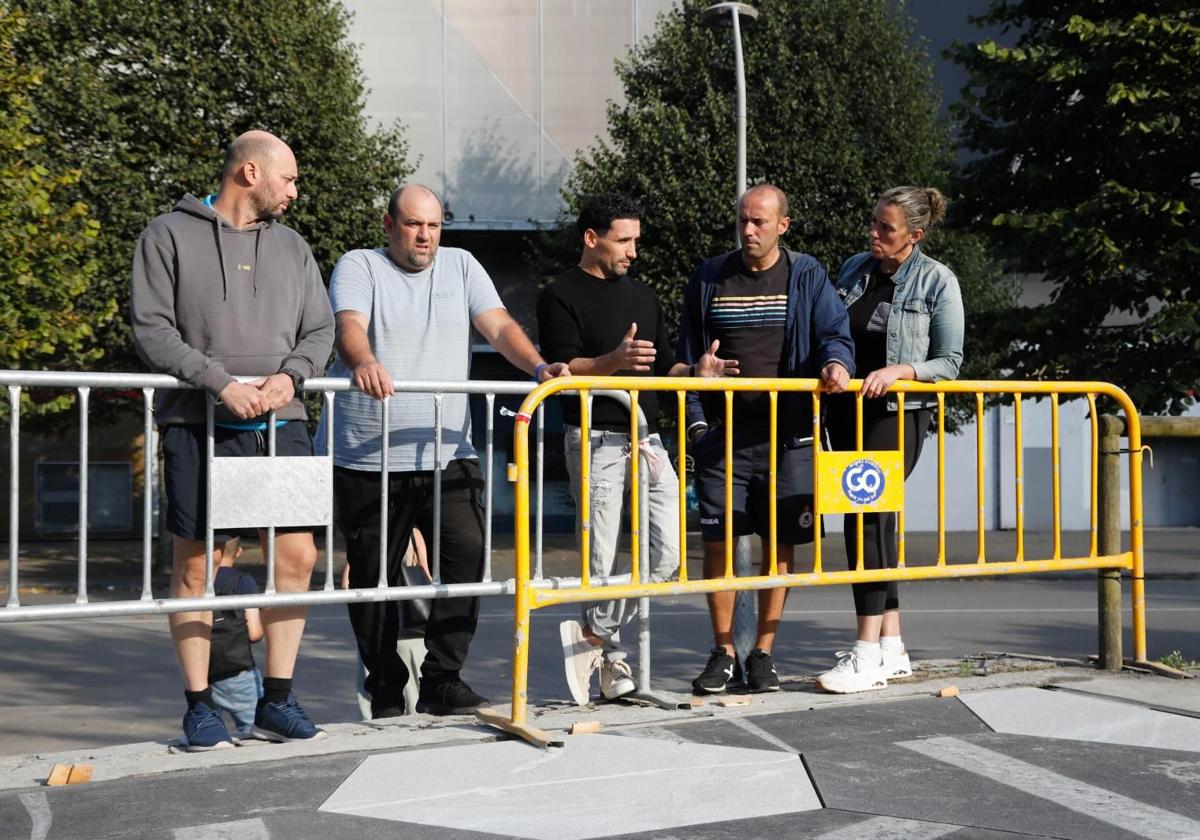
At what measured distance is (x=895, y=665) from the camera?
18.0ft

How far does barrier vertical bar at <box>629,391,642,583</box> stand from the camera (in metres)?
5.00

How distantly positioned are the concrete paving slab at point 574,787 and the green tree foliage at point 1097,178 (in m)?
11.2

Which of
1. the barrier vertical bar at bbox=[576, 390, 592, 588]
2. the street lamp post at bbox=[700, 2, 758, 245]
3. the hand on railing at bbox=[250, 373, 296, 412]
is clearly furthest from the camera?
the street lamp post at bbox=[700, 2, 758, 245]

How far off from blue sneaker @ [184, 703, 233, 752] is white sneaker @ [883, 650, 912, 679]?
8.44 feet

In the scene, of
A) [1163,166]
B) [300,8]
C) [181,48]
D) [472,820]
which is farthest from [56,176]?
[472,820]

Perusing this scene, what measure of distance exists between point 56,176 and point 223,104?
2858 mm

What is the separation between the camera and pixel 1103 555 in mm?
6055

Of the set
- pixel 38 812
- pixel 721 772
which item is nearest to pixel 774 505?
pixel 721 772

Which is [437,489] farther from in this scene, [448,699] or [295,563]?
[448,699]

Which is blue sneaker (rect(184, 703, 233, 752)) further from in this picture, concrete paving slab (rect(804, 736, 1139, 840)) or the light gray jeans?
concrete paving slab (rect(804, 736, 1139, 840))

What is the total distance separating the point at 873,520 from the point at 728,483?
0.70 metres

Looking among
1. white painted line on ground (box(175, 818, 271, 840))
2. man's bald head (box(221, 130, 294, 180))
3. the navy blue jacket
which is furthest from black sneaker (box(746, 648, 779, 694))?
man's bald head (box(221, 130, 294, 180))

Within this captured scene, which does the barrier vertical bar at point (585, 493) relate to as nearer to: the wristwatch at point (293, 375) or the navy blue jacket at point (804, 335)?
the navy blue jacket at point (804, 335)

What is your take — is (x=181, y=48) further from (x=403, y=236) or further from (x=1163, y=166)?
(x=403, y=236)
